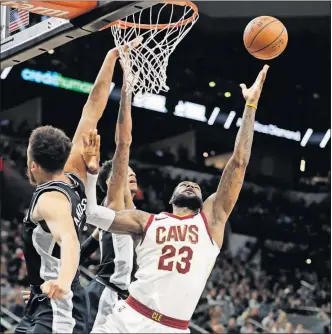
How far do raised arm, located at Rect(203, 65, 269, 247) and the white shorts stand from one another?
621 millimetres

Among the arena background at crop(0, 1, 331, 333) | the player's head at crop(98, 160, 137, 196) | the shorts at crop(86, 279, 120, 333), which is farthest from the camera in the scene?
the arena background at crop(0, 1, 331, 333)

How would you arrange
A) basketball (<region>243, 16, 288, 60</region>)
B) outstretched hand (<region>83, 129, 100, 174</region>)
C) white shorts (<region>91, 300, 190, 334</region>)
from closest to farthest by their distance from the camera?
outstretched hand (<region>83, 129, 100, 174</region>)
white shorts (<region>91, 300, 190, 334</region>)
basketball (<region>243, 16, 288, 60</region>)

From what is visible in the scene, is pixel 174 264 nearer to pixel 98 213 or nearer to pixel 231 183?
pixel 98 213

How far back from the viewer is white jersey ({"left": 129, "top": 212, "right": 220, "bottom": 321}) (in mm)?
4770

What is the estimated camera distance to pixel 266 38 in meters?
5.87

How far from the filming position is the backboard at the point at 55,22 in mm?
5246

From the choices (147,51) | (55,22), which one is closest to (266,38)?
(147,51)

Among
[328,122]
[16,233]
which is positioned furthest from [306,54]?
[16,233]

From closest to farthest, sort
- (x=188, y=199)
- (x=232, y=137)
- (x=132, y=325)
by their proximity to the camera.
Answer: (x=132, y=325) < (x=188, y=199) < (x=232, y=137)

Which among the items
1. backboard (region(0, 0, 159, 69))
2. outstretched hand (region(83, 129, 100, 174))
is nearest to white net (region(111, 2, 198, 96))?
backboard (region(0, 0, 159, 69))

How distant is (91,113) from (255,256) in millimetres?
21154

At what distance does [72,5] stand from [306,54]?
19152mm

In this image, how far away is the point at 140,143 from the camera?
2700cm

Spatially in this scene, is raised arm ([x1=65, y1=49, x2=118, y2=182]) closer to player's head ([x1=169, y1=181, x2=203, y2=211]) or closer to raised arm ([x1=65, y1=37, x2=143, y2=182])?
raised arm ([x1=65, y1=37, x2=143, y2=182])
